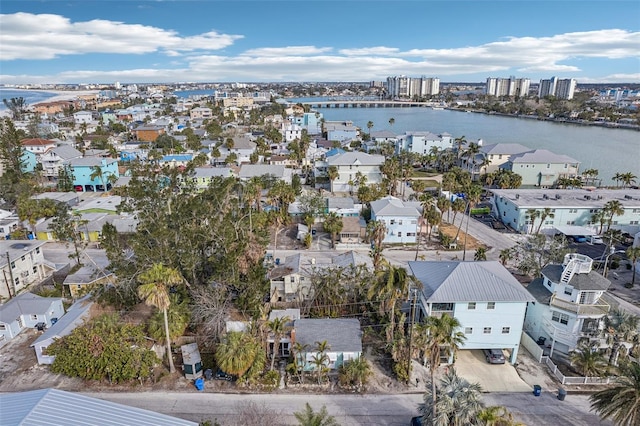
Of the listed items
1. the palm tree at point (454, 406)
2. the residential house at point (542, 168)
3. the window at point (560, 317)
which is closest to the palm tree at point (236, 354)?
the palm tree at point (454, 406)

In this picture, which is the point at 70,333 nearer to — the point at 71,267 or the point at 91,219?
the point at 71,267

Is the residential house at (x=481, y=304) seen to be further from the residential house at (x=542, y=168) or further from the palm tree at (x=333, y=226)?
the residential house at (x=542, y=168)

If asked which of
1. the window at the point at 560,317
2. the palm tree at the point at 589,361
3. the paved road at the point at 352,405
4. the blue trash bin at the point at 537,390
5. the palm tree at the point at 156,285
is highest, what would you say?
the palm tree at the point at 156,285

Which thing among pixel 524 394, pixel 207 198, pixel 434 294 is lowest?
pixel 524 394

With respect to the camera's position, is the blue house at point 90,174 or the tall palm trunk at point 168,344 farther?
the blue house at point 90,174

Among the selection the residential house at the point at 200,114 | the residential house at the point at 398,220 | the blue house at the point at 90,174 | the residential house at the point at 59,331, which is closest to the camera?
the residential house at the point at 59,331

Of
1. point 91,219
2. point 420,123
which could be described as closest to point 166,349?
point 91,219

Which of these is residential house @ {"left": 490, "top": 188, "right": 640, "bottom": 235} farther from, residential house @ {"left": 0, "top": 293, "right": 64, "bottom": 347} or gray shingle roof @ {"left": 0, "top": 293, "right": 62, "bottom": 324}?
gray shingle roof @ {"left": 0, "top": 293, "right": 62, "bottom": 324}
